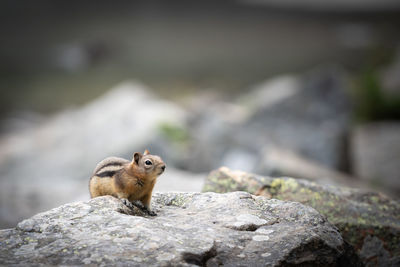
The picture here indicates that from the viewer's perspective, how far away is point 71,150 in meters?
10.5

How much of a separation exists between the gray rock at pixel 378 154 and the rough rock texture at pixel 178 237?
7.83 m

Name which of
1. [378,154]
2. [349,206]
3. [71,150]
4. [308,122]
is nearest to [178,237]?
[349,206]

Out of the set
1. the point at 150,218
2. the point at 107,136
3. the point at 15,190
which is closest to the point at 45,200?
the point at 15,190

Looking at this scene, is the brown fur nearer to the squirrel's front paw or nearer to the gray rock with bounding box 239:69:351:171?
the squirrel's front paw

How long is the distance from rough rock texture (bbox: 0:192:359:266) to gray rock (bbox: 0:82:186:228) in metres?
4.19

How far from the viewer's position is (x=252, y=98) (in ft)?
48.0

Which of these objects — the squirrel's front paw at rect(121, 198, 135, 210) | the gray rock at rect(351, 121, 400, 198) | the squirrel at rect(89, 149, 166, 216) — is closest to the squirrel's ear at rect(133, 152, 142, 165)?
the squirrel at rect(89, 149, 166, 216)

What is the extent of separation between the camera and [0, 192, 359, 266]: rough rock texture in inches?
115

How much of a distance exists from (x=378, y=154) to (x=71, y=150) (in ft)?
33.4

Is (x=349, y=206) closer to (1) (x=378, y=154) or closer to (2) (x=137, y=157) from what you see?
(2) (x=137, y=157)

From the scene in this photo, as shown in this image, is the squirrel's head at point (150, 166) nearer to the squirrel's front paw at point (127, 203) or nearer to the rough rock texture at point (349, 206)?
the squirrel's front paw at point (127, 203)

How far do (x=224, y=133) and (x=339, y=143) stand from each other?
2935mm

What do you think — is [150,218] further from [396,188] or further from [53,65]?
[53,65]

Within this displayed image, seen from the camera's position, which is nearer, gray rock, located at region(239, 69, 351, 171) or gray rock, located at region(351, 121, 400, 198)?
gray rock, located at region(239, 69, 351, 171)
